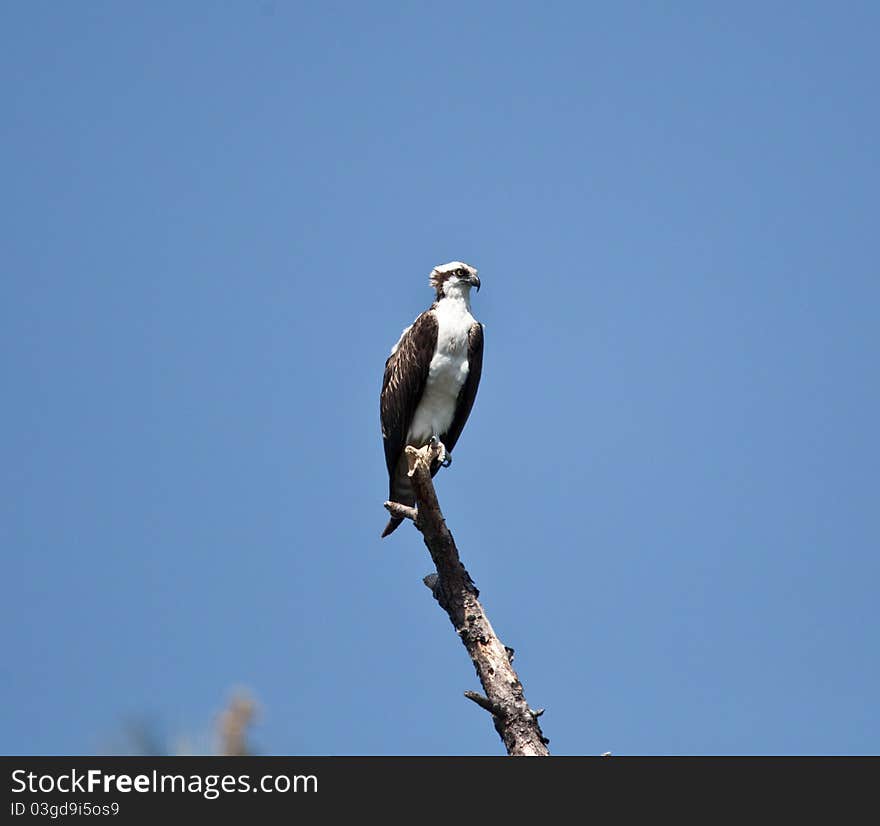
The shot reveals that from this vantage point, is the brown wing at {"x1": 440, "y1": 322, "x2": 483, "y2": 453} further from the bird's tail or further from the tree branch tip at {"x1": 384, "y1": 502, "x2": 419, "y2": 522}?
the tree branch tip at {"x1": 384, "y1": 502, "x2": 419, "y2": 522}

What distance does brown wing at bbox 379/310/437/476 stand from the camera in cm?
1241

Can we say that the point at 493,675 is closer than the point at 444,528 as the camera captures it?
Yes

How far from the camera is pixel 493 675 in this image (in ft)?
28.6

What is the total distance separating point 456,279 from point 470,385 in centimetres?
119

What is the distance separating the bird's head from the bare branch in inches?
106

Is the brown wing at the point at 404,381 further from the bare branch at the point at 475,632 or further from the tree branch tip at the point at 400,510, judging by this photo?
the tree branch tip at the point at 400,510

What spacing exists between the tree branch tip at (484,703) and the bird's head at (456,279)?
5.62 metres

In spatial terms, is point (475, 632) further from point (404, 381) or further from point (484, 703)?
point (404, 381)

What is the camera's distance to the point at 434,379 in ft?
40.8
